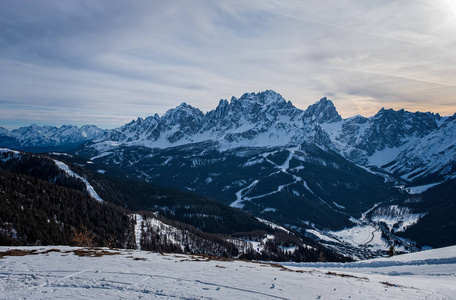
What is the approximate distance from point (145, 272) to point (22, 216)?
372 ft

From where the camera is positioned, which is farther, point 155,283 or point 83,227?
point 83,227

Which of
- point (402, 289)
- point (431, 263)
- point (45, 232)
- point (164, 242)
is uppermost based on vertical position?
point (402, 289)

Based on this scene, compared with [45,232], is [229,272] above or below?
above

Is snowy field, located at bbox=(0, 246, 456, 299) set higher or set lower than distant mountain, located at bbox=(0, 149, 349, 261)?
higher

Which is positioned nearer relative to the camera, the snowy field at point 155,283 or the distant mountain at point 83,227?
the snowy field at point 155,283

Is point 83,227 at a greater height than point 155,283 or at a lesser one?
lesser

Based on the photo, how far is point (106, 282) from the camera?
2967cm

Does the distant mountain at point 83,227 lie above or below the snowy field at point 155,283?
below

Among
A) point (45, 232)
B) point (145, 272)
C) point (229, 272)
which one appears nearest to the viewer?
point (145, 272)

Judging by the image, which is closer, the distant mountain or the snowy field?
the snowy field

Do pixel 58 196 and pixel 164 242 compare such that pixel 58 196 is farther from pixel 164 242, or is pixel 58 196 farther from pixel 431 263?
pixel 431 263

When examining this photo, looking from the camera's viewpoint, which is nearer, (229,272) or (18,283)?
(18,283)

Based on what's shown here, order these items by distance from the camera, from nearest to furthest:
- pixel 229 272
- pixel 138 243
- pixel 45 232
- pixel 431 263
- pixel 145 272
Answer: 1. pixel 145 272
2. pixel 229 272
3. pixel 431 263
4. pixel 45 232
5. pixel 138 243

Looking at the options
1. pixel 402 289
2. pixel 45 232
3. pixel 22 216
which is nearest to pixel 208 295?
pixel 402 289
